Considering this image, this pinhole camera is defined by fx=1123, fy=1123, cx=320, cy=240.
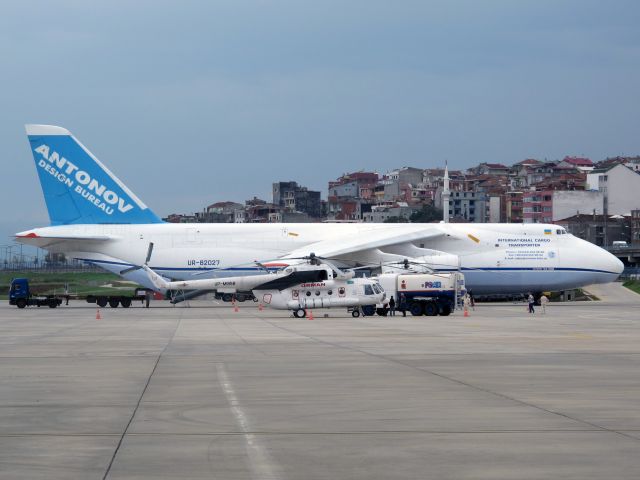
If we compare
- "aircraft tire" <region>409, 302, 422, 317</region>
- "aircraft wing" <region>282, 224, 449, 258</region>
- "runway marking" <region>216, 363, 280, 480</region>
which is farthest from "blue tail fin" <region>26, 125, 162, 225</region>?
"runway marking" <region>216, 363, 280, 480</region>

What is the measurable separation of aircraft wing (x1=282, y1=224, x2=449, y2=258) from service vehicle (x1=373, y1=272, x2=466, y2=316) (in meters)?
7.41

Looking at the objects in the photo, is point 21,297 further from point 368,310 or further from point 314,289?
point 368,310

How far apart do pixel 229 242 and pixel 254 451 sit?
49.2 meters

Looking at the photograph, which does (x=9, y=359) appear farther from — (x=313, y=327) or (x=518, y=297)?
(x=518, y=297)

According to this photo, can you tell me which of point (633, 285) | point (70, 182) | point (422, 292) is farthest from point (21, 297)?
point (633, 285)

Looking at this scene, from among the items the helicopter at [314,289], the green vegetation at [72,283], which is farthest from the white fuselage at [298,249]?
the green vegetation at [72,283]

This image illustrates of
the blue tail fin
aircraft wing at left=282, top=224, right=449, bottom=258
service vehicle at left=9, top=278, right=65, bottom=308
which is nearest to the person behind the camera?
aircraft wing at left=282, top=224, right=449, bottom=258

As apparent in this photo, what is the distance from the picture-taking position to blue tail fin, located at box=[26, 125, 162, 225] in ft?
198

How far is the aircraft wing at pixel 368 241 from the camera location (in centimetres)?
5768

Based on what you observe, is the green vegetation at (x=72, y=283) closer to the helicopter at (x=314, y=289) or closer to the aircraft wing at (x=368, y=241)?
the aircraft wing at (x=368, y=241)

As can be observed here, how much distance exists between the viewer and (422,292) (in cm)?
4947

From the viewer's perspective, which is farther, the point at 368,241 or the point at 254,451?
the point at 368,241

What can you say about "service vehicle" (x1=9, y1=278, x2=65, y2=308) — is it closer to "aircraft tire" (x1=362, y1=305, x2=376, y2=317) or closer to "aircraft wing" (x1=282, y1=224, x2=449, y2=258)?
"aircraft wing" (x1=282, y1=224, x2=449, y2=258)

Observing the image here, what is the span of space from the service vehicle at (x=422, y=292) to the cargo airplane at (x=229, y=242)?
836 centimetres
